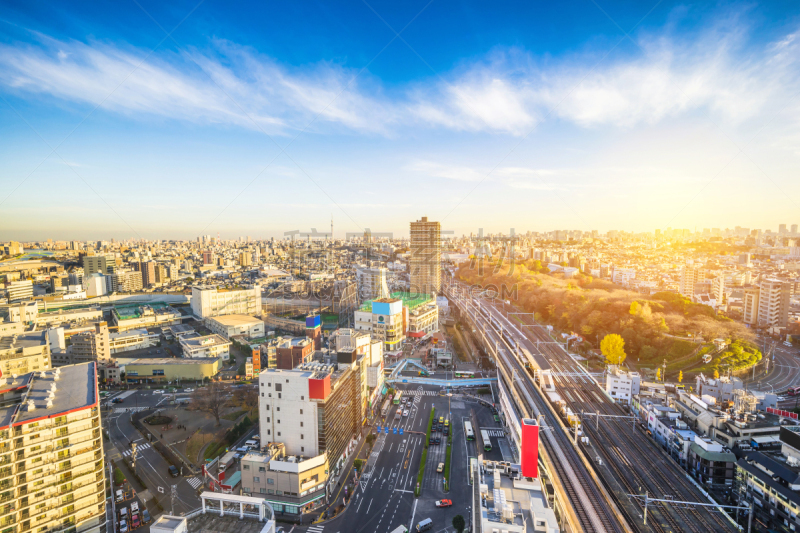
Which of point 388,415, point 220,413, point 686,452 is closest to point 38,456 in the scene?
point 220,413

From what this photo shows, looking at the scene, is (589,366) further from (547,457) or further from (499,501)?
(499,501)

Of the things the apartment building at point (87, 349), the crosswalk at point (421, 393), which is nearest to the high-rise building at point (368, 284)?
the crosswalk at point (421, 393)

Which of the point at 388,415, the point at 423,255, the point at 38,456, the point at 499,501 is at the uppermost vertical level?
the point at 423,255

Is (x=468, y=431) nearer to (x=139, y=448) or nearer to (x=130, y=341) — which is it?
(x=139, y=448)

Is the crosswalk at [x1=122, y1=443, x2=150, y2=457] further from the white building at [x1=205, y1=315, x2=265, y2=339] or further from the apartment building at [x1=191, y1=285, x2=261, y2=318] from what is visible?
the apartment building at [x1=191, y1=285, x2=261, y2=318]

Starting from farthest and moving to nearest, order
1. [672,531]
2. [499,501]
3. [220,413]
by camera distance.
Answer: [220,413]
[672,531]
[499,501]

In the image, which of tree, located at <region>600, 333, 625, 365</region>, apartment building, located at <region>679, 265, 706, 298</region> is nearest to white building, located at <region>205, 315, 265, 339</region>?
tree, located at <region>600, 333, 625, 365</region>
